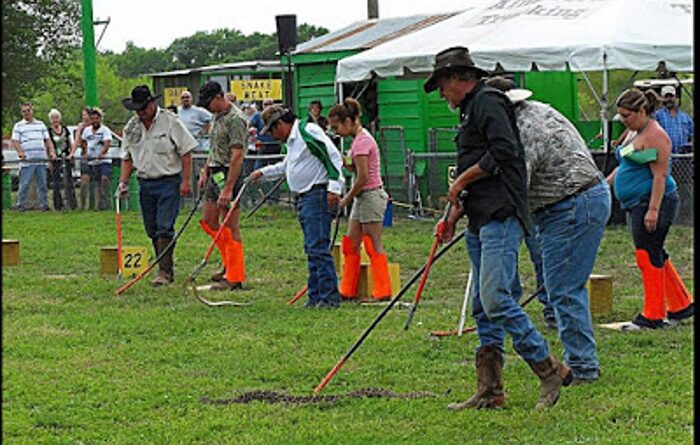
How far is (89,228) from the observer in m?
20.0

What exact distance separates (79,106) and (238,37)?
95.0 ft

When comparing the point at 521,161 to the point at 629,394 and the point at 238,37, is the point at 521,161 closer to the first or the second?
the point at 629,394

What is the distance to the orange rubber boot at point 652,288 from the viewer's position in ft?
30.8

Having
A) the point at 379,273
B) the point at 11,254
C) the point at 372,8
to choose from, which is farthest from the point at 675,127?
the point at 372,8

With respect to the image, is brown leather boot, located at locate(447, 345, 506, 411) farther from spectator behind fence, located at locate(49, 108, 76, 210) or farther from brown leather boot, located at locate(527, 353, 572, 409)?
spectator behind fence, located at locate(49, 108, 76, 210)

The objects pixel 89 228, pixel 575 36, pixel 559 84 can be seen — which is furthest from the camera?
pixel 559 84

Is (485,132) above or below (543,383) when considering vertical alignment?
above

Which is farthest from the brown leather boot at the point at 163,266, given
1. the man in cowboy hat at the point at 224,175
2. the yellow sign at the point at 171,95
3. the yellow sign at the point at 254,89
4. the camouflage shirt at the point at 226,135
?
the yellow sign at the point at 171,95

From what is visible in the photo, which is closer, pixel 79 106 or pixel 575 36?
pixel 575 36

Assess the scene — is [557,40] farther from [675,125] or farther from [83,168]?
[83,168]

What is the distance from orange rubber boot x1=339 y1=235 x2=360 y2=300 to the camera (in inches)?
456

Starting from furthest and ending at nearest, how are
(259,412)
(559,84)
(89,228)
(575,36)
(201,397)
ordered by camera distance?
(559,84) < (89,228) < (575,36) < (201,397) < (259,412)

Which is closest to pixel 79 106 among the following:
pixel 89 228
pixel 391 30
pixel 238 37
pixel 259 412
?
pixel 238 37

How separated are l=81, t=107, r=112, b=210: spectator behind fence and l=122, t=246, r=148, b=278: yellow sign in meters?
9.92
